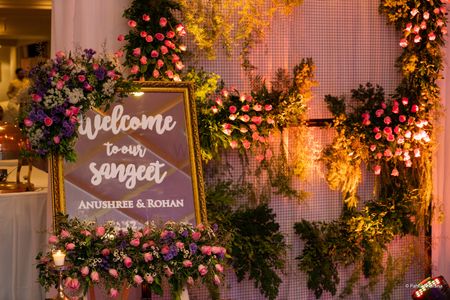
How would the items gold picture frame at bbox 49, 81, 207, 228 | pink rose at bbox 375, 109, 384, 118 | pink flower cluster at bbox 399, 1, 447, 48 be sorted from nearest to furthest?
gold picture frame at bbox 49, 81, 207, 228
pink rose at bbox 375, 109, 384, 118
pink flower cluster at bbox 399, 1, 447, 48

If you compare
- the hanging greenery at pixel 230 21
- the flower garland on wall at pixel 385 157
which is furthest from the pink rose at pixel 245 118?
the flower garland on wall at pixel 385 157

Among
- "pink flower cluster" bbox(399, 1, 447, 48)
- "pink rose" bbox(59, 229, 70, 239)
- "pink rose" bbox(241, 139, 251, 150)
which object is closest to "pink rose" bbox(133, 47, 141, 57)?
"pink rose" bbox(241, 139, 251, 150)

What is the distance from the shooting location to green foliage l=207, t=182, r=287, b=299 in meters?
4.50

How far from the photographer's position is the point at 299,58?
4.91 m

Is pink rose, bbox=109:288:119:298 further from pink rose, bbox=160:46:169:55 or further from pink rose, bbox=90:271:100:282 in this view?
pink rose, bbox=160:46:169:55

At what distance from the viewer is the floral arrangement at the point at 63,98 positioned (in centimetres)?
367

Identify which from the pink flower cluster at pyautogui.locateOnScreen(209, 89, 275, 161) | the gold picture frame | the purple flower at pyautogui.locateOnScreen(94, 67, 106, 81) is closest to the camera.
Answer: the purple flower at pyautogui.locateOnScreen(94, 67, 106, 81)

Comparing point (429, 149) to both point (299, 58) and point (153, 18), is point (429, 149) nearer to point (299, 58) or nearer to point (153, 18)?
point (299, 58)

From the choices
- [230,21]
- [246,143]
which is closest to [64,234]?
[246,143]

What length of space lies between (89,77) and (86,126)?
0.81 ft

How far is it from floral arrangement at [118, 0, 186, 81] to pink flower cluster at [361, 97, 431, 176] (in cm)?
138

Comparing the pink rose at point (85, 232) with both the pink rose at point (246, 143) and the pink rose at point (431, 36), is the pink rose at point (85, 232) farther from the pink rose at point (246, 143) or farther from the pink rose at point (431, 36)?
the pink rose at point (431, 36)

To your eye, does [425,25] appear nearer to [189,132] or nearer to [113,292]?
[189,132]

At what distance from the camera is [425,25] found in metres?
4.95
